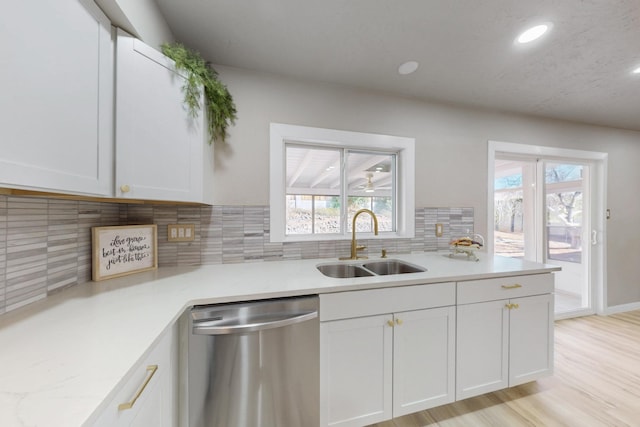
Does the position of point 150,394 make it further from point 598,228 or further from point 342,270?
point 598,228

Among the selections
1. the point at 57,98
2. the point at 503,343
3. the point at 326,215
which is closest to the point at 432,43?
the point at 326,215

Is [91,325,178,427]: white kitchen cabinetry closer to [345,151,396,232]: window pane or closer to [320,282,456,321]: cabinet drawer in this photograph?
[320,282,456,321]: cabinet drawer

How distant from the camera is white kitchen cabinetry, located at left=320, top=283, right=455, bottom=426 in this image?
1250 mm

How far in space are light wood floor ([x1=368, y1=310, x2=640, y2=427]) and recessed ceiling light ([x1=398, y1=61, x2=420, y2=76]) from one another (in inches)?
92.3

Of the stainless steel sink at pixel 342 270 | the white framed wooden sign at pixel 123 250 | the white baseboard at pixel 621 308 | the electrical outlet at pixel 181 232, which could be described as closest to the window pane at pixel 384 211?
the stainless steel sink at pixel 342 270

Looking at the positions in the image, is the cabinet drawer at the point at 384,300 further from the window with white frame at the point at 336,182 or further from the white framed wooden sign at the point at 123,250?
the white framed wooden sign at the point at 123,250

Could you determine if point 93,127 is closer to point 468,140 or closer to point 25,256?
point 25,256

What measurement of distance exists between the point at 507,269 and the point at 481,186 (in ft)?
3.49

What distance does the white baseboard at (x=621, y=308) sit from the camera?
2.89m

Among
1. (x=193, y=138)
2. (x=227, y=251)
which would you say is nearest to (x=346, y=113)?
(x=193, y=138)

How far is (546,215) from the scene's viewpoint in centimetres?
276

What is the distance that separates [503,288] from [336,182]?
4.57 feet

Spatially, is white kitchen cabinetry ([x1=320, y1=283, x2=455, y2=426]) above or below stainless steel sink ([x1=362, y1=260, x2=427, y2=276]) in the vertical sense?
below

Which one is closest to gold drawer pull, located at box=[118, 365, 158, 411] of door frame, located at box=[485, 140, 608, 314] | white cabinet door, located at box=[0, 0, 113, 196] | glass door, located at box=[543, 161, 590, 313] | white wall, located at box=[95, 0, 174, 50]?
white cabinet door, located at box=[0, 0, 113, 196]
